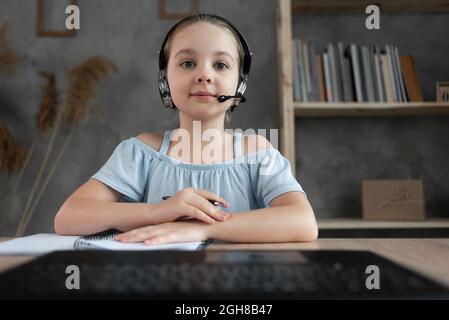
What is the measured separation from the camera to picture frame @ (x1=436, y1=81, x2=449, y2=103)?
2164mm

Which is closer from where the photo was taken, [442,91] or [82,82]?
[442,91]

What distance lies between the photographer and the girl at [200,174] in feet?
2.73

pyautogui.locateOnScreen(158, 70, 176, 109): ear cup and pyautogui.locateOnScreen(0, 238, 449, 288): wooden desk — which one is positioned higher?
pyautogui.locateOnScreen(158, 70, 176, 109): ear cup

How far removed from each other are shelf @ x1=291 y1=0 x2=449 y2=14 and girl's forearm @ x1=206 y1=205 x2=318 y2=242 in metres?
1.63

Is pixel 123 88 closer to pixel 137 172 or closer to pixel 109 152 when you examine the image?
pixel 109 152

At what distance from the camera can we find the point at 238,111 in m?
2.45

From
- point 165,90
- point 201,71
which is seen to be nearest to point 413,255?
point 201,71

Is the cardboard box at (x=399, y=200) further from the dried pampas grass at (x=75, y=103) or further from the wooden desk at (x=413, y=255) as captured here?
the dried pampas grass at (x=75, y=103)

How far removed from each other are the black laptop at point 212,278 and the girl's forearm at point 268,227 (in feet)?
0.70

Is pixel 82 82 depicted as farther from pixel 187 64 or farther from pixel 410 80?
pixel 410 80

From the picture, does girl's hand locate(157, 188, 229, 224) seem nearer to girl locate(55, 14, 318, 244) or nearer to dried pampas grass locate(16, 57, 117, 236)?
girl locate(55, 14, 318, 244)

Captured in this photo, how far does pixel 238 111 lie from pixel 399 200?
90 centimetres

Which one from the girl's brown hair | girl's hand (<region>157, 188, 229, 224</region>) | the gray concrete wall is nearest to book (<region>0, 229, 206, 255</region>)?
girl's hand (<region>157, 188, 229, 224</region>)
